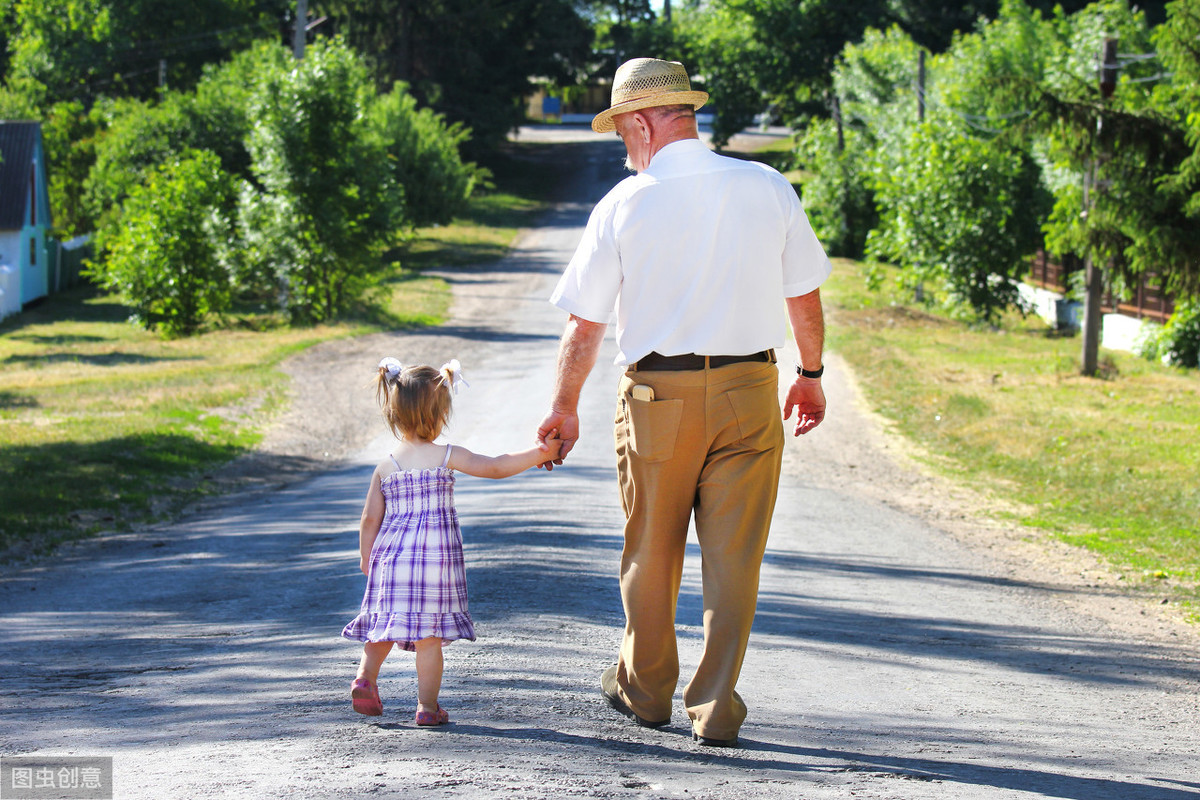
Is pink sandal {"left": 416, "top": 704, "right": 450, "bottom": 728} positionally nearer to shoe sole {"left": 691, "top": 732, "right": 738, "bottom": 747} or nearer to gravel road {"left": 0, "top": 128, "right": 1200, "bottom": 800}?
gravel road {"left": 0, "top": 128, "right": 1200, "bottom": 800}

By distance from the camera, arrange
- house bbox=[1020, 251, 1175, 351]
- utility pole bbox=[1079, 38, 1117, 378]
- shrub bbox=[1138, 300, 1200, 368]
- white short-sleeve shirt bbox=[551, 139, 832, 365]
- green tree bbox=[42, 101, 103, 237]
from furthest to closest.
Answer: green tree bbox=[42, 101, 103, 237] → house bbox=[1020, 251, 1175, 351] → shrub bbox=[1138, 300, 1200, 368] → utility pole bbox=[1079, 38, 1117, 378] → white short-sleeve shirt bbox=[551, 139, 832, 365]

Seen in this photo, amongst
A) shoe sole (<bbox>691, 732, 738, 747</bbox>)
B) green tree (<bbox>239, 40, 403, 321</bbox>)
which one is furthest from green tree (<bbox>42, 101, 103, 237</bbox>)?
shoe sole (<bbox>691, 732, 738, 747</bbox>)

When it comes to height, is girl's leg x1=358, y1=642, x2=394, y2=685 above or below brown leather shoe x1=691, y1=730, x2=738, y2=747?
above

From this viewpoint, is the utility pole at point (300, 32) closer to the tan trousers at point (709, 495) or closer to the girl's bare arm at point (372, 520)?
the girl's bare arm at point (372, 520)

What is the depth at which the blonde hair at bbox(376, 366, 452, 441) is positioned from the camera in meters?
3.90

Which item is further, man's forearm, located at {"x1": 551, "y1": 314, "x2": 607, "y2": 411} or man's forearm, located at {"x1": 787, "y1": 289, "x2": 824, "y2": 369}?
man's forearm, located at {"x1": 787, "y1": 289, "x2": 824, "y2": 369}

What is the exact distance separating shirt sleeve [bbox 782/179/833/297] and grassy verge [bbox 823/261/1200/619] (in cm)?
500

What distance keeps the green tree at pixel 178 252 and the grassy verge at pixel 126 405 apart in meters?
0.67

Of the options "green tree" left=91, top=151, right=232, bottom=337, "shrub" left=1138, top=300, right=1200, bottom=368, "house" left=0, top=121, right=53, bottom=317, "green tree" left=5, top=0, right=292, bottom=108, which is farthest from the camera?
"green tree" left=5, top=0, right=292, bottom=108

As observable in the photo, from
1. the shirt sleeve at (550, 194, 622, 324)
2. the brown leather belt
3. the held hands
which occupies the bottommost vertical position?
the held hands

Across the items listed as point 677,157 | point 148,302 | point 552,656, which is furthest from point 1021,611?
point 148,302

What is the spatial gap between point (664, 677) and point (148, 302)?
2253 centimetres

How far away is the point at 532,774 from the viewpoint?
3354 millimetres

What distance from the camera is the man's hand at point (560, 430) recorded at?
3.88m
